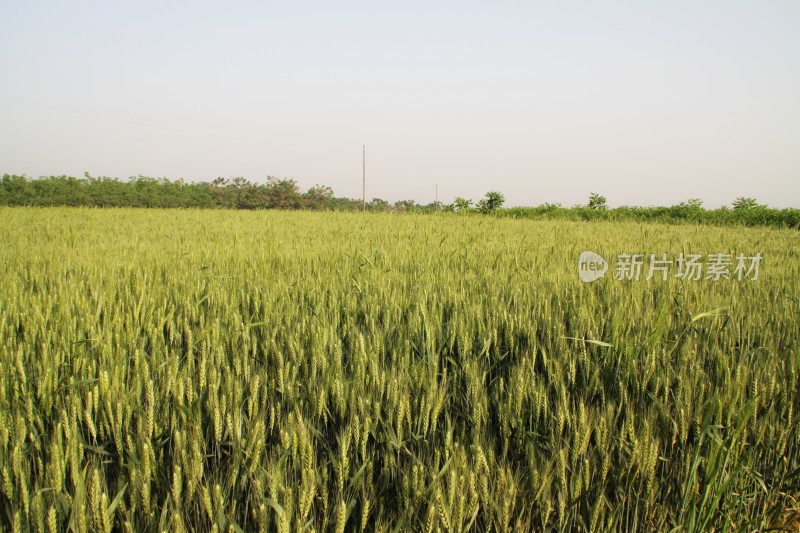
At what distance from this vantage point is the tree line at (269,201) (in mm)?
15820

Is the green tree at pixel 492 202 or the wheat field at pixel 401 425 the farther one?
the green tree at pixel 492 202

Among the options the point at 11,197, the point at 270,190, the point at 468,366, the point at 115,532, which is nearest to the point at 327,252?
the point at 468,366

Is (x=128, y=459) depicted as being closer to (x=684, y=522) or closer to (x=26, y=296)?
(x=684, y=522)

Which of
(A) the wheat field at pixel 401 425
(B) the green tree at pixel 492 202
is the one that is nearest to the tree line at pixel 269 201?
(B) the green tree at pixel 492 202

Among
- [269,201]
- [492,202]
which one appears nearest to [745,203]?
[492,202]

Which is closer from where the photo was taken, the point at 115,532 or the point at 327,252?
the point at 115,532

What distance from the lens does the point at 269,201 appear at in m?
40.9

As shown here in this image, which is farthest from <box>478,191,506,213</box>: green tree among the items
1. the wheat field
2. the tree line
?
the wheat field

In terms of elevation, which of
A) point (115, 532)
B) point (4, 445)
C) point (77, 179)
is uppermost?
point (77, 179)

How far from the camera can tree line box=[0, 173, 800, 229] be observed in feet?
51.9

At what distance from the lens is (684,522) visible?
106 cm

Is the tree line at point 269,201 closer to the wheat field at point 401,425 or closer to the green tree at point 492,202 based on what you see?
the green tree at point 492,202

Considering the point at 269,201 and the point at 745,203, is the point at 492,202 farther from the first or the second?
the point at 269,201

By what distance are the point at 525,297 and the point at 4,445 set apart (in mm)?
2051
